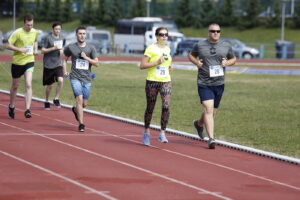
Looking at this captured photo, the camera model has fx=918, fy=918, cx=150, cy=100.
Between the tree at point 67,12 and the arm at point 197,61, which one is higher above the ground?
the arm at point 197,61

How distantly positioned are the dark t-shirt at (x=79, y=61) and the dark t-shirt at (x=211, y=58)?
2212mm

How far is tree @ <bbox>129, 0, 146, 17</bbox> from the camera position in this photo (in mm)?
84375

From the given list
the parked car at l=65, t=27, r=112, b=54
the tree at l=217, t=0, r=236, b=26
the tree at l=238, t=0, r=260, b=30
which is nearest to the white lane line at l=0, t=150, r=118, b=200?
the parked car at l=65, t=27, r=112, b=54

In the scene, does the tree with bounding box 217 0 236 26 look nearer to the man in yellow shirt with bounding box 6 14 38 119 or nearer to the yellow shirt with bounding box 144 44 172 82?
the man in yellow shirt with bounding box 6 14 38 119

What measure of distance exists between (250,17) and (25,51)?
60342 millimetres

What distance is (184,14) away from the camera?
82000 mm

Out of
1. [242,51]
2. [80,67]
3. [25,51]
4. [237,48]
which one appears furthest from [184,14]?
[80,67]

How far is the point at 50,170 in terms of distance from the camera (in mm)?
11094

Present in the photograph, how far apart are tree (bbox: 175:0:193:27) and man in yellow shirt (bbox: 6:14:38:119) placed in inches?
2543

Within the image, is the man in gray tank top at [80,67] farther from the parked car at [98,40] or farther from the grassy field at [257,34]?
the grassy field at [257,34]

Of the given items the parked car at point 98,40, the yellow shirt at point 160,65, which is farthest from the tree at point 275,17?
the yellow shirt at point 160,65

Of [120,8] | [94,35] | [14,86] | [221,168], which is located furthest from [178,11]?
[221,168]

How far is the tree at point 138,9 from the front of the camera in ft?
277

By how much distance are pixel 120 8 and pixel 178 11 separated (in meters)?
6.27
